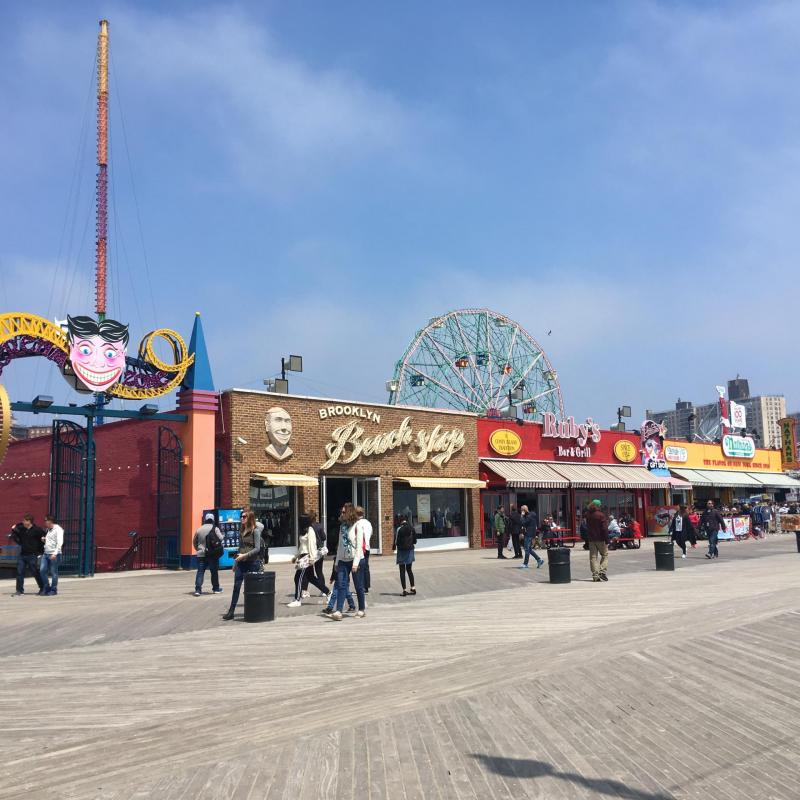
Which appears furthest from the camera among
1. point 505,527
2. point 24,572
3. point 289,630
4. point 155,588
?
point 505,527

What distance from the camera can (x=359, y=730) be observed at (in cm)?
629

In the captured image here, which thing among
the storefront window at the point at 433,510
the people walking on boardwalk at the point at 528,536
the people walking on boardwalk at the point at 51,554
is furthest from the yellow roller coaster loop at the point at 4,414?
the storefront window at the point at 433,510

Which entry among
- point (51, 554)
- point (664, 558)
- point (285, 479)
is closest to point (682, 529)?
point (664, 558)

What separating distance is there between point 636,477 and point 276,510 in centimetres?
2117

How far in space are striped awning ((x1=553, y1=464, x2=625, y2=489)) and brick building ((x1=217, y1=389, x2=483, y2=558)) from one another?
5295 millimetres

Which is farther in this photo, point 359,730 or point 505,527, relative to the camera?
point 505,527

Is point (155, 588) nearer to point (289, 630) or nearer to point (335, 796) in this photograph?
point (289, 630)

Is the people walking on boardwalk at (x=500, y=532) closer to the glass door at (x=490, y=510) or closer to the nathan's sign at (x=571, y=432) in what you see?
the glass door at (x=490, y=510)

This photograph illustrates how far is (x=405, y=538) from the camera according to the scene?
1541 centimetres

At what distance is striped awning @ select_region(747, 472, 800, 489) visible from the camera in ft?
167

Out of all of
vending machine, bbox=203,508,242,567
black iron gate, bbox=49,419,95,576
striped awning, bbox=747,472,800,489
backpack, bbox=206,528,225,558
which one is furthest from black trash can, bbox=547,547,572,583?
striped awning, bbox=747,472,800,489

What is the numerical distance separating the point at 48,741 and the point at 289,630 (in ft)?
17.8

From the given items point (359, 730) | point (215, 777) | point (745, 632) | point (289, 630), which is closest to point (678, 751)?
point (359, 730)

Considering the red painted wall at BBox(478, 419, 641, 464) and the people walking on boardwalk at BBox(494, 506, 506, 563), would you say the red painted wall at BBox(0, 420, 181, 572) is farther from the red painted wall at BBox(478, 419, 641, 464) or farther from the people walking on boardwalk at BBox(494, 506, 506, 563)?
the red painted wall at BBox(478, 419, 641, 464)
